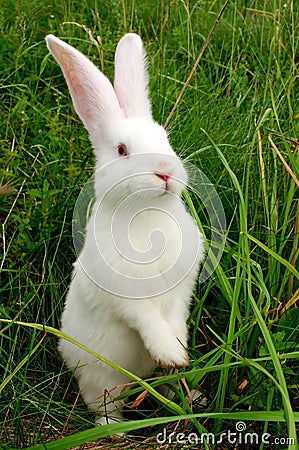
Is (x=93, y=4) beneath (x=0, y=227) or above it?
above

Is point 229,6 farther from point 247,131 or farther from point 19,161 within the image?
point 19,161

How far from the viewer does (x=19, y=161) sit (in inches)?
143

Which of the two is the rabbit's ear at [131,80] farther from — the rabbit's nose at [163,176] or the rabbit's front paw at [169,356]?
the rabbit's front paw at [169,356]

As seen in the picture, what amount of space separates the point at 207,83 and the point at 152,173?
205cm

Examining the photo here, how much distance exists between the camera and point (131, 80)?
9.29 feet

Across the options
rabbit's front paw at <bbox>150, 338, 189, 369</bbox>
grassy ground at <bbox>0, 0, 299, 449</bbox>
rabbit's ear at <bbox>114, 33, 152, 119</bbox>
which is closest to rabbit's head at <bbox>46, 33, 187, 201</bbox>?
rabbit's ear at <bbox>114, 33, 152, 119</bbox>

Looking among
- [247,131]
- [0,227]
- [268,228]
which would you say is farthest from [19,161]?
[268,228]

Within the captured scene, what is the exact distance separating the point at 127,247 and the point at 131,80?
0.64 m

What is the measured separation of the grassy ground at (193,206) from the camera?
261 cm

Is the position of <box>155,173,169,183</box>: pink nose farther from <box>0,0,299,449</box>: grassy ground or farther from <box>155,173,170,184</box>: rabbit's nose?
<box>0,0,299,449</box>: grassy ground

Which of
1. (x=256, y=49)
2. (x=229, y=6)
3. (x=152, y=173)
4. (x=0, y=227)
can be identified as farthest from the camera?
(x=229, y=6)
